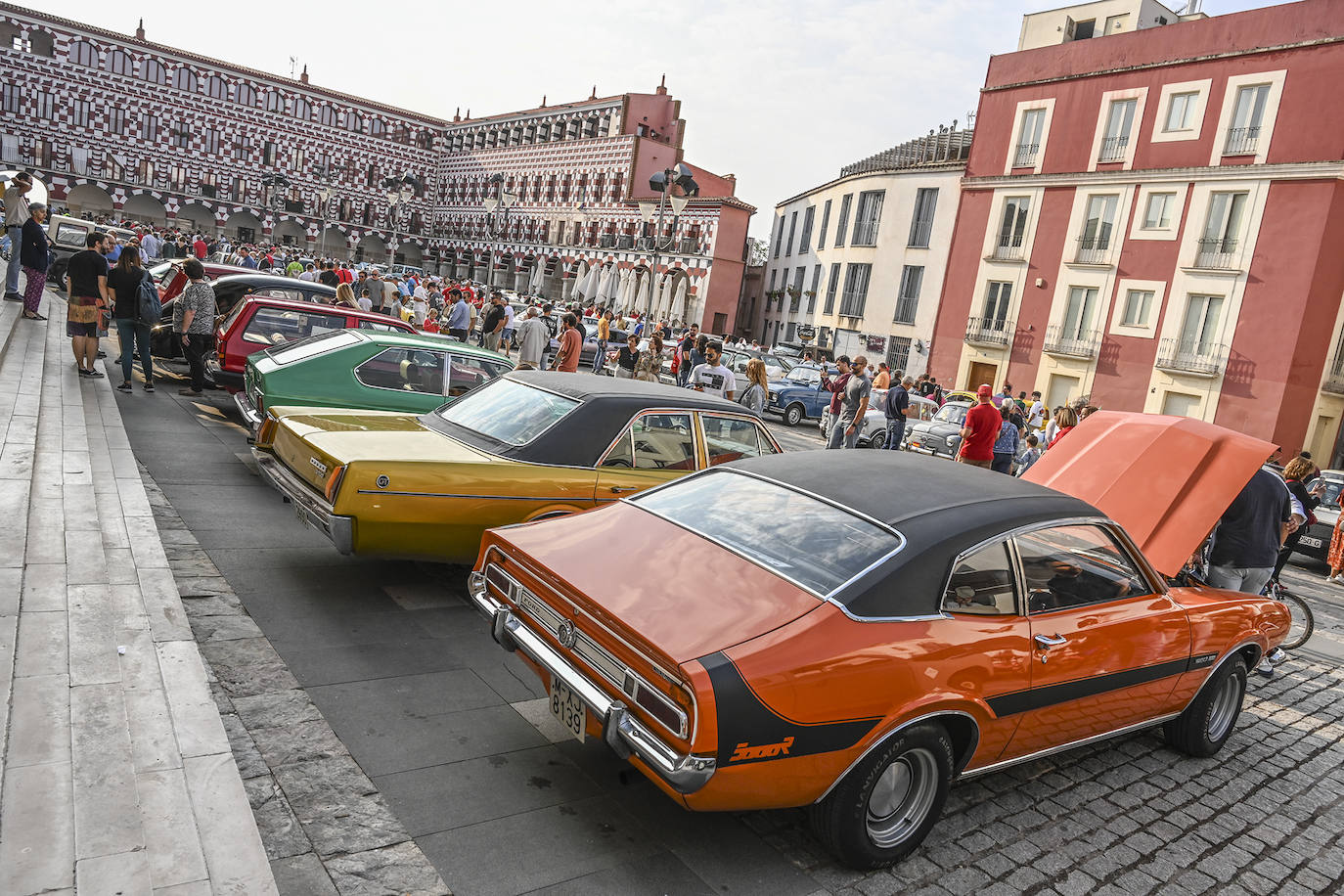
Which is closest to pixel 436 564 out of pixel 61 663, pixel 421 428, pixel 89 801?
pixel 421 428

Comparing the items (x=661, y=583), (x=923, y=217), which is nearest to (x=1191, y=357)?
(x=923, y=217)

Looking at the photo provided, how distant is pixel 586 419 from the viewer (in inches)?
241

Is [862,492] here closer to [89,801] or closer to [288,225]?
[89,801]

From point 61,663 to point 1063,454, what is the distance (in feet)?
22.6

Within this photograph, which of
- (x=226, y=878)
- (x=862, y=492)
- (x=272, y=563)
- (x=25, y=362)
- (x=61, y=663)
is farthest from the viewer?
(x=25, y=362)

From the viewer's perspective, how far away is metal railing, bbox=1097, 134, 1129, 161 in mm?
29953

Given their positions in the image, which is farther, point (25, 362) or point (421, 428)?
point (25, 362)

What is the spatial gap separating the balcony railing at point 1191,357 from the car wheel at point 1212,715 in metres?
25.5

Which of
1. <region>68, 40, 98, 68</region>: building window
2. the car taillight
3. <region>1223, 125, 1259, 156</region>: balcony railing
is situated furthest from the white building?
<region>68, 40, 98, 68</region>: building window

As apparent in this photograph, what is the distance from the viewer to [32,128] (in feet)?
192

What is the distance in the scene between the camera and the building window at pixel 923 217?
120 ft

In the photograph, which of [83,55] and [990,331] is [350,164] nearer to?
[83,55]

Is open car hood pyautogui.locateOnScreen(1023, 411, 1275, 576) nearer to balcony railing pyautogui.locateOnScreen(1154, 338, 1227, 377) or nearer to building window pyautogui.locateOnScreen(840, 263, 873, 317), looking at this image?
balcony railing pyautogui.locateOnScreen(1154, 338, 1227, 377)

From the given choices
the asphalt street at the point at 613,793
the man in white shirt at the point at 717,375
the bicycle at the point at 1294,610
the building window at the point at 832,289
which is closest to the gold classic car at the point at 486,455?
Answer: the asphalt street at the point at 613,793
